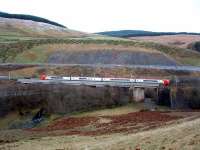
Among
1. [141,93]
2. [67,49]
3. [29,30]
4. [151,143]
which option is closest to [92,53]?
[67,49]

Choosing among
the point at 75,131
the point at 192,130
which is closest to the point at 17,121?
the point at 75,131

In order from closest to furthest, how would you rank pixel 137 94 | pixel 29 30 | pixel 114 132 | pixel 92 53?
pixel 114 132 < pixel 137 94 < pixel 92 53 < pixel 29 30

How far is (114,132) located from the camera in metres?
39.8

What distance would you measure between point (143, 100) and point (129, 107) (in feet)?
11.8

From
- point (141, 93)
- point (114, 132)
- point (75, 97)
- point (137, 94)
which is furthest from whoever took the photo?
point (141, 93)

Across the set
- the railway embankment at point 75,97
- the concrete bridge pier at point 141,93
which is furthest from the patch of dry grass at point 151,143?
the concrete bridge pier at point 141,93

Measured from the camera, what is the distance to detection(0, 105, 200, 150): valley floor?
87.6 ft

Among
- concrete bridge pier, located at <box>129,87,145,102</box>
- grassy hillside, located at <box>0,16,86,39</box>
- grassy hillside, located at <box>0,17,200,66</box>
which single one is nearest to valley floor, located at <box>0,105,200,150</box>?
concrete bridge pier, located at <box>129,87,145,102</box>

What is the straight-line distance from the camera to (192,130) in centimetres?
2766

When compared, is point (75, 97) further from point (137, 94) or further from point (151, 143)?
point (151, 143)

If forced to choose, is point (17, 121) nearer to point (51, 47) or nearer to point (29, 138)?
point (29, 138)

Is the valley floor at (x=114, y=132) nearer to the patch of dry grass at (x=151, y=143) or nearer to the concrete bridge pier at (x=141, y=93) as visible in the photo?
the patch of dry grass at (x=151, y=143)

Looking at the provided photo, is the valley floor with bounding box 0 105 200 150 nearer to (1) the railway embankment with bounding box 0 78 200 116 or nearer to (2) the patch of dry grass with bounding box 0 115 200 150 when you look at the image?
(2) the patch of dry grass with bounding box 0 115 200 150

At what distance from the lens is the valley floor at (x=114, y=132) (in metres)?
26.7
